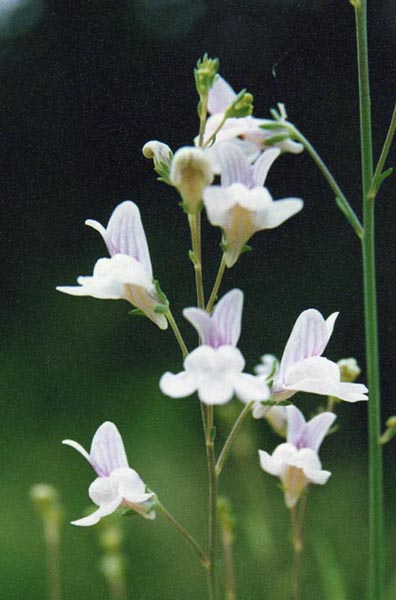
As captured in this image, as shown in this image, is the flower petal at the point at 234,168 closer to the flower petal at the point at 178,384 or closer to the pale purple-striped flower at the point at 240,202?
the pale purple-striped flower at the point at 240,202

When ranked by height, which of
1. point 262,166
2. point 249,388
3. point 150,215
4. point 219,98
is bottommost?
point 249,388

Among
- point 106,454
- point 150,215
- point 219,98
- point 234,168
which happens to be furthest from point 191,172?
point 150,215

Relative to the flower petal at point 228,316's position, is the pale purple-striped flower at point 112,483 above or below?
below

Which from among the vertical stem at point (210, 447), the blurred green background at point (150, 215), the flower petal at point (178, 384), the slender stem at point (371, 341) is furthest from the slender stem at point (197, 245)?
the blurred green background at point (150, 215)

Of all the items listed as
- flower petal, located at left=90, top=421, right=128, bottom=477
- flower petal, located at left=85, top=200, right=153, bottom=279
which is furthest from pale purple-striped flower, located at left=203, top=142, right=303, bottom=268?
flower petal, located at left=90, top=421, right=128, bottom=477

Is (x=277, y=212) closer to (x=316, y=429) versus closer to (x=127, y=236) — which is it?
(x=127, y=236)

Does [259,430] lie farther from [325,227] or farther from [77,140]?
[77,140]
